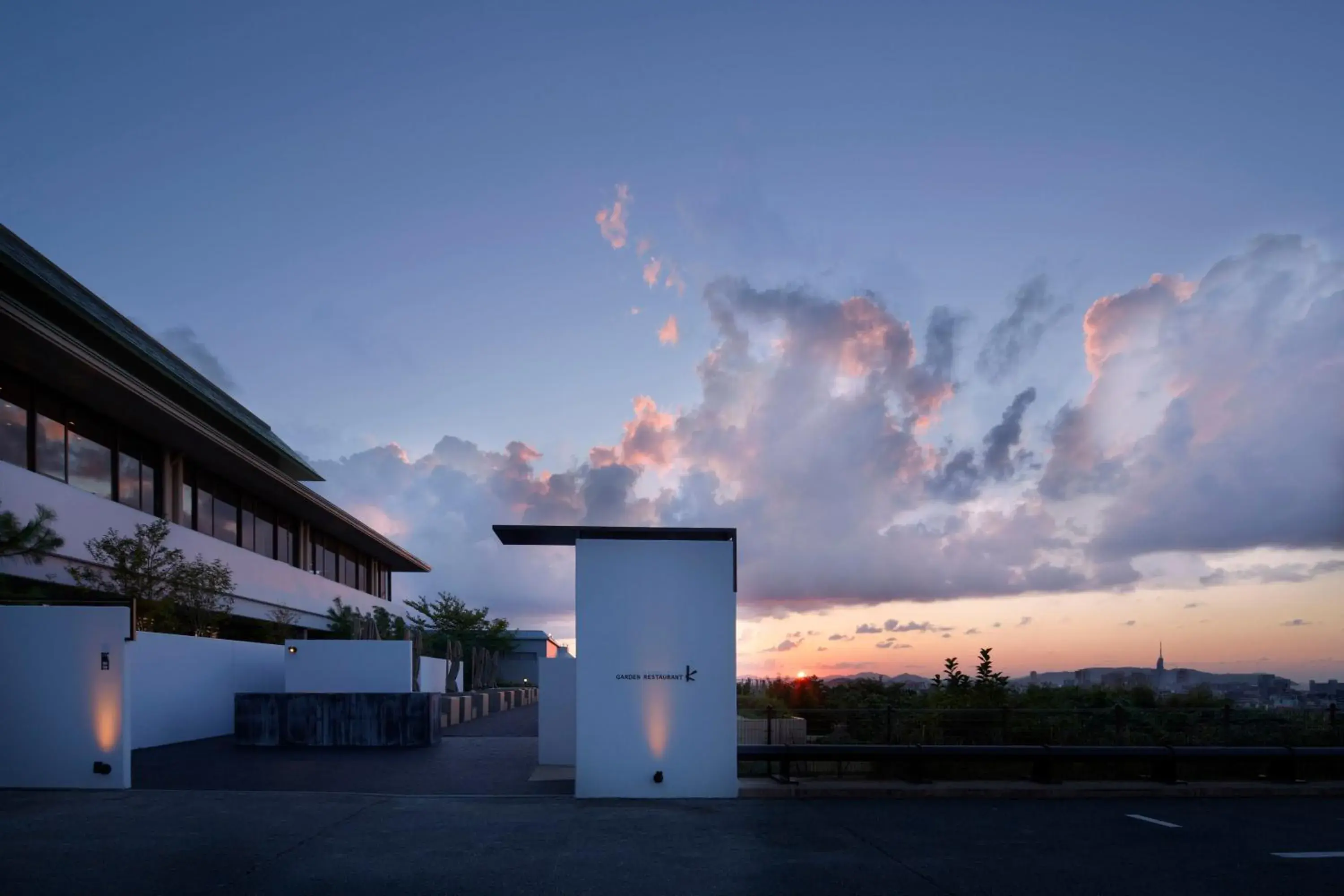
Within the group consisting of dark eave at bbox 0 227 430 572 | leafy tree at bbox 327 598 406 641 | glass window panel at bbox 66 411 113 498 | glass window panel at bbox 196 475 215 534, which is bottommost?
leafy tree at bbox 327 598 406 641

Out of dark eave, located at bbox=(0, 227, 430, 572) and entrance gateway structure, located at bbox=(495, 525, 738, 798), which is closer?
entrance gateway structure, located at bbox=(495, 525, 738, 798)

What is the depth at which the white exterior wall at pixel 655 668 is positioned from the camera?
41.3 ft

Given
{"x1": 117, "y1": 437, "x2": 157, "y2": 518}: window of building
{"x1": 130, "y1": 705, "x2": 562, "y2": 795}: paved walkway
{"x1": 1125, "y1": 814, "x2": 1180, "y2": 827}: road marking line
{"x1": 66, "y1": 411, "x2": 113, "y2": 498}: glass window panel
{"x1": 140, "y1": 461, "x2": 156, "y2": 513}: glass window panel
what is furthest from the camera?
{"x1": 140, "y1": 461, "x2": 156, "y2": 513}: glass window panel

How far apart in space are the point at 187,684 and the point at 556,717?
35.4 ft

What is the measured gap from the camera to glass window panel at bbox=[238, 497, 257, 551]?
3875 cm

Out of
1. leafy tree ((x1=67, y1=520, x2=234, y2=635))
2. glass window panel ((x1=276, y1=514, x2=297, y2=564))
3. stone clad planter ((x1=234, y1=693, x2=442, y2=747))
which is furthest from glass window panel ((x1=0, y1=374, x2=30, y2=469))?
glass window panel ((x1=276, y1=514, x2=297, y2=564))

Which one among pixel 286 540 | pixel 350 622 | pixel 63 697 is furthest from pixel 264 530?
pixel 63 697

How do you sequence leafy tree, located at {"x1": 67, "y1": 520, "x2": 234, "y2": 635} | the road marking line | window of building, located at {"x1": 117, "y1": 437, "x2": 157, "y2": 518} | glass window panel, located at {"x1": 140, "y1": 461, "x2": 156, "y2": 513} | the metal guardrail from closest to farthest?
the road marking line
the metal guardrail
leafy tree, located at {"x1": 67, "y1": 520, "x2": 234, "y2": 635}
window of building, located at {"x1": 117, "y1": 437, "x2": 157, "y2": 518}
glass window panel, located at {"x1": 140, "y1": 461, "x2": 156, "y2": 513}

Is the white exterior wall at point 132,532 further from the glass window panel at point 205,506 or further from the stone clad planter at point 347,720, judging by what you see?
the stone clad planter at point 347,720

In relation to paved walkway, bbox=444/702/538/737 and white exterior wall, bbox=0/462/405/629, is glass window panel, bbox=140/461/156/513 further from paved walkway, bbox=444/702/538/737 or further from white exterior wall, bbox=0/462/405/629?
paved walkway, bbox=444/702/538/737

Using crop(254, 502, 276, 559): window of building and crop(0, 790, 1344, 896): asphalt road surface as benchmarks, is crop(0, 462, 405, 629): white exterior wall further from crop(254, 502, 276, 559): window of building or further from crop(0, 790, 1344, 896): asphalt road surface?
crop(0, 790, 1344, 896): asphalt road surface

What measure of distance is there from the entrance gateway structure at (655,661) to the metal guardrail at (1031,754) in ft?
3.27

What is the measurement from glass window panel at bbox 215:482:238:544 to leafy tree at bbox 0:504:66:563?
17.1 m

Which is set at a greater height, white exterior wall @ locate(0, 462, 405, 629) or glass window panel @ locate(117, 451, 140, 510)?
glass window panel @ locate(117, 451, 140, 510)
